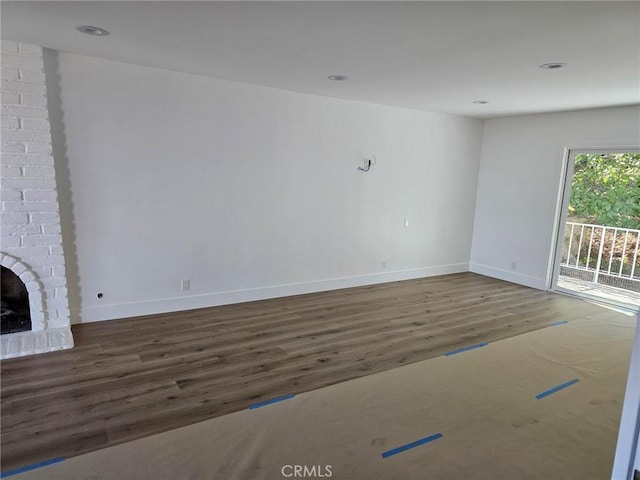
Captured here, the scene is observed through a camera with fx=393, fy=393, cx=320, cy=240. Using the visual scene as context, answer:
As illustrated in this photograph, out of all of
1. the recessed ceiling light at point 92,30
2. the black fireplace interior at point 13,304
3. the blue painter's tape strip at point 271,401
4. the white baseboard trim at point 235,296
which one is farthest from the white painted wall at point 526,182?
the black fireplace interior at point 13,304

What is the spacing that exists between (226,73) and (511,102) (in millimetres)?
3393

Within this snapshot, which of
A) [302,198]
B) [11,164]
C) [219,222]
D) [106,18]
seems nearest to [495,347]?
[302,198]

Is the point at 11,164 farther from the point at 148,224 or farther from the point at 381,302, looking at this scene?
the point at 381,302

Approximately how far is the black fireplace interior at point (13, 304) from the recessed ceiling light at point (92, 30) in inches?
82.0

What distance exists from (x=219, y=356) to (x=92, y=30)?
8.69ft

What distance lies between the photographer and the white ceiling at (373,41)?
2.21 meters

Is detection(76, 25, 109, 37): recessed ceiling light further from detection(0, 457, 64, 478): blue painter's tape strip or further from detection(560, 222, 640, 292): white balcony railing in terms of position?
detection(560, 222, 640, 292): white balcony railing

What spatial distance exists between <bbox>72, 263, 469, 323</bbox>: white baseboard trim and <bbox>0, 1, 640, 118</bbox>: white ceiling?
7.82 feet

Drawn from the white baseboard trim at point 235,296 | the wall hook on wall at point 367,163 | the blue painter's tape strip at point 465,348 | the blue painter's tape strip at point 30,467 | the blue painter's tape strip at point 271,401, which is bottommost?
the blue painter's tape strip at point 30,467

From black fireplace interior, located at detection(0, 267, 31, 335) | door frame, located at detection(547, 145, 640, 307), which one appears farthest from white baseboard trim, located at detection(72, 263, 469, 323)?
door frame, located at detection(547, 145, 640, 307)

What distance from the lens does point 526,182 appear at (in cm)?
591

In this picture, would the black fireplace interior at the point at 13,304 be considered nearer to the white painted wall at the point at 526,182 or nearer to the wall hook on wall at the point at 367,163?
the wall hook on wall at the point at 367,163

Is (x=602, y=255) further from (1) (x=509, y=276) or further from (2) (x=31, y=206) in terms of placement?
(2) (x=31, y=206)

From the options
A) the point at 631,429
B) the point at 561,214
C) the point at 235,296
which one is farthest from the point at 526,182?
the point at 631,429
